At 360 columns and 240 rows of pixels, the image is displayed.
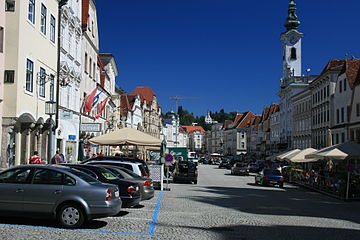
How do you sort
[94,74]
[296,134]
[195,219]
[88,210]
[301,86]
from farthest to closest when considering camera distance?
[301,86], [296,134], [94,74], [195,219], [88,210]

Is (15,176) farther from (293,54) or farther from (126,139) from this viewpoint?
(293,54)

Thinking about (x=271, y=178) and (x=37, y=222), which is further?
(x=271, y=178)

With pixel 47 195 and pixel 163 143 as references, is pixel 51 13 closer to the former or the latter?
pixel 163 143

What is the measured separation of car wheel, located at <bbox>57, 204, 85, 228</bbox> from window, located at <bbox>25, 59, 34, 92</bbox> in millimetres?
12107

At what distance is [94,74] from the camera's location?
40344 mm

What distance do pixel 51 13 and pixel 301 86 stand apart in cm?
5993

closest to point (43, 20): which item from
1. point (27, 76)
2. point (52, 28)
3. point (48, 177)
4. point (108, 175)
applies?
point (52, 28)

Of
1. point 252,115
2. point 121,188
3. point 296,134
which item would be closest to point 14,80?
point 121,188

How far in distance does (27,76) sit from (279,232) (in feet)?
49.0

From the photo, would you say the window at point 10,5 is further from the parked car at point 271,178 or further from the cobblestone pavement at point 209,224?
the parked car at point 271,178

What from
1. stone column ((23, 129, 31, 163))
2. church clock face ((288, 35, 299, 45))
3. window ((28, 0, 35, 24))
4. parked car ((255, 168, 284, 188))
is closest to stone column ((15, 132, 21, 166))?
stone column ((23, 129, 31, 163))

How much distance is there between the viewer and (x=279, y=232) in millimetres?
11633

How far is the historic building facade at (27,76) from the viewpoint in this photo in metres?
19.8

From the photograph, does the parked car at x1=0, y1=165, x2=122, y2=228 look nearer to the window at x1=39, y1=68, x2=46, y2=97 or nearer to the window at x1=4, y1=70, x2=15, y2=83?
the window at x1=4, y1=70, x2=15, y2=83
